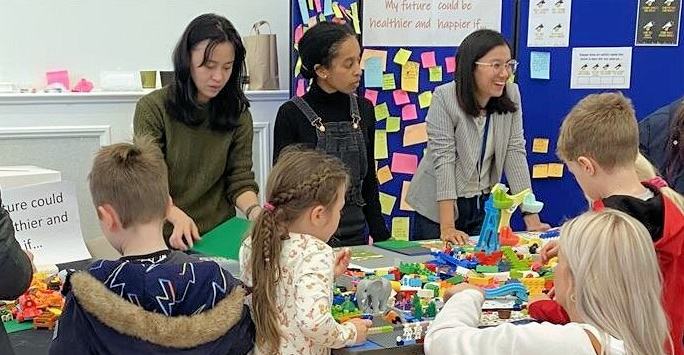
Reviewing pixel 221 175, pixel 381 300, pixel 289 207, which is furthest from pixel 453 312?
pixel 221 175

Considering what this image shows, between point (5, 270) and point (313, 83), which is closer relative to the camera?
point (5, 270)

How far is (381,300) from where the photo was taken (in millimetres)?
1873

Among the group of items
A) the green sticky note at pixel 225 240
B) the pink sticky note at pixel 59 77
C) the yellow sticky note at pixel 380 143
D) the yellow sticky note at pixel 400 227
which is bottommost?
the yellow sticky note at pixel 400 227

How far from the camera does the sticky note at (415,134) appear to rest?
398 cm

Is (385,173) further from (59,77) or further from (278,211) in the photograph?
(278,211)

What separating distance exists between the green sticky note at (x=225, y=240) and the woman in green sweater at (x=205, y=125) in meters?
0.04

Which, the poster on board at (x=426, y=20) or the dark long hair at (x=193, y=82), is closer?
the dark long hair at (x=193, y=82)

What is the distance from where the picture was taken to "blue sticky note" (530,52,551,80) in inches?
148

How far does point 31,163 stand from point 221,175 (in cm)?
173

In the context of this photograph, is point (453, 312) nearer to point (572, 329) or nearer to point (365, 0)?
point (572, 329)

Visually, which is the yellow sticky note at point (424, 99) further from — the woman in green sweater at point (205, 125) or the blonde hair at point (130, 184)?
the blonde hair at point (130, 184)

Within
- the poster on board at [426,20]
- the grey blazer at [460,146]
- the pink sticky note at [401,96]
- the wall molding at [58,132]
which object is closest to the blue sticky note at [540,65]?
the poster on board at [426,20]

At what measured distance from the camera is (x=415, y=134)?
157 inches

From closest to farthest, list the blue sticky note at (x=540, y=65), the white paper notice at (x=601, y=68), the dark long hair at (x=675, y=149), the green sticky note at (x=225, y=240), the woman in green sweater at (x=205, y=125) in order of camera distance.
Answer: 1. the green sticky note at (x=225, y=240)
2. the dark long hair at (x=675, y=149)
3. the woman in green sweater at (x=205, y=125)
4. the white paper notice at (x=601, y=68)
5. the blue sticky note at (x=540, y=65)
